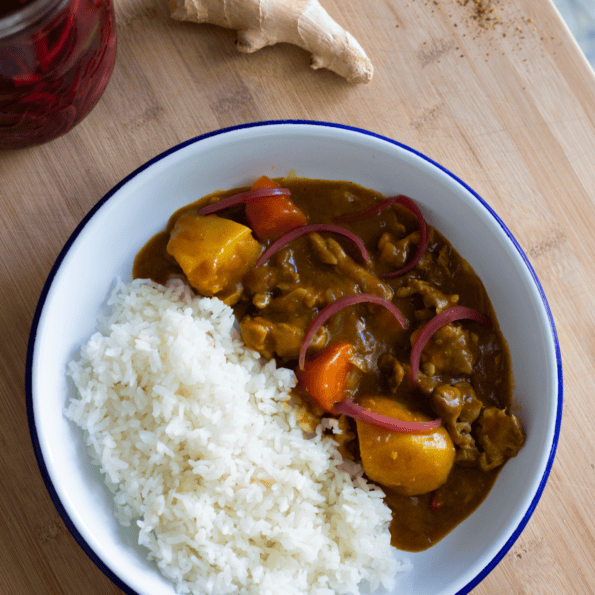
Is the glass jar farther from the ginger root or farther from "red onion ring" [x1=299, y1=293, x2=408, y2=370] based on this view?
"red onion ring" [x1=299, y1=293, x2=408, y2=370]

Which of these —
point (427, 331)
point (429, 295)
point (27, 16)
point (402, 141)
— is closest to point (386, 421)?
point (427, 331)

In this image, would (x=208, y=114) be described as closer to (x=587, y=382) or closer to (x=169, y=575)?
(x=169, y=575)

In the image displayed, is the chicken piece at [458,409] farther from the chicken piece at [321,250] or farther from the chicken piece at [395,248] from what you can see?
the chicken piece at [321,250]

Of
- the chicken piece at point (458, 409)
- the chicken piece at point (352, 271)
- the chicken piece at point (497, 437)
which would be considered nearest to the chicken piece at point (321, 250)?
the chicken piece at point (352, 271)

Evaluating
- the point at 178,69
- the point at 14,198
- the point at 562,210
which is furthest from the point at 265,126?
the point at 562,210

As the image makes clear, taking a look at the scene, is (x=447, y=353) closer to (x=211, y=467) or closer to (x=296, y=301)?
(x=296, y=301)

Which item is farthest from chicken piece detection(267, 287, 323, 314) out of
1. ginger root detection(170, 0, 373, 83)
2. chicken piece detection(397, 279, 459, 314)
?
ginger root detection(170, 0, 373, 83)
